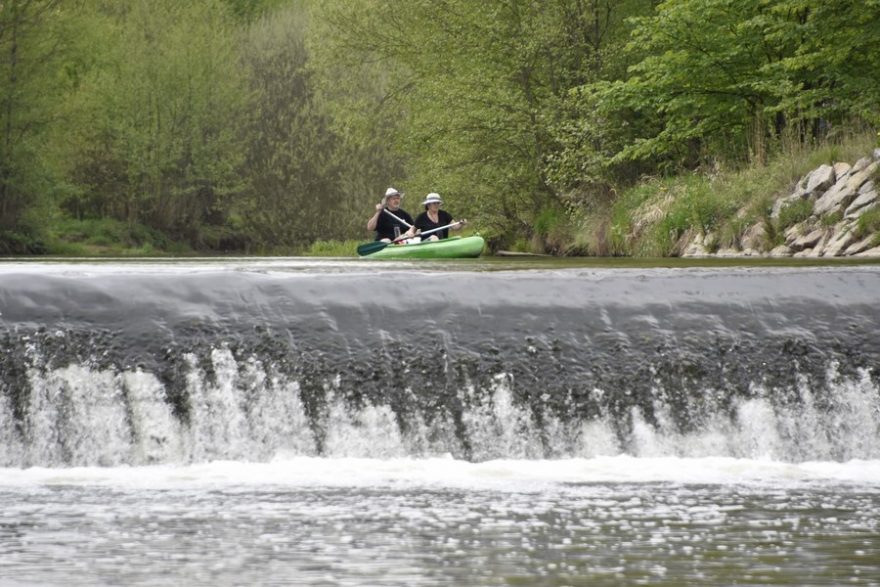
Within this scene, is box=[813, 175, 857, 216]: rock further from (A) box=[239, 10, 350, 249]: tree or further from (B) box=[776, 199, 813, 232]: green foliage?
(A) box=[239, 10, 350, 249]: tree

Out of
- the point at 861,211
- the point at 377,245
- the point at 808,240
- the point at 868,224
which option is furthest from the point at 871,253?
the point at 377,245

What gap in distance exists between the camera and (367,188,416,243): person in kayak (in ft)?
72.3

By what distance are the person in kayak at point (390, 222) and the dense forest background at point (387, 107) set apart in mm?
5901

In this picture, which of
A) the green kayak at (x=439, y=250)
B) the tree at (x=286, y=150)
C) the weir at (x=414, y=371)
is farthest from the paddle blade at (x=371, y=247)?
the tree at (x=286, y=150)

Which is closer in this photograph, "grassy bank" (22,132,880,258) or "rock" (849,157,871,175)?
"rock" (849,157,871,175)

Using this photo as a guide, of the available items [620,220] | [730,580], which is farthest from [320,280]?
[620,220]

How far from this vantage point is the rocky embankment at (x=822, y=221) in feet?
64.5

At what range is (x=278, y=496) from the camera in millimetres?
7754

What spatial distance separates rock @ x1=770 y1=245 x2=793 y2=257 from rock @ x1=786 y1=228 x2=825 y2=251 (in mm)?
76

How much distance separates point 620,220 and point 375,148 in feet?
80.3

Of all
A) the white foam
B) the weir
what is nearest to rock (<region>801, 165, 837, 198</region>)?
the weir

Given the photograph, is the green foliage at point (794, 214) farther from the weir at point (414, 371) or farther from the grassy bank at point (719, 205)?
the weir at point (414, 371)

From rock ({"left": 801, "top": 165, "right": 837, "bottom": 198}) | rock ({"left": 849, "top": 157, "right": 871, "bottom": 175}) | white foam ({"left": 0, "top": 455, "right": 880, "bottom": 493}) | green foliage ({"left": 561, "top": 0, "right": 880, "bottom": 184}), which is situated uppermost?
green foliage ({"left": 561, "top": 0, "right": 880, "bottom": 184})

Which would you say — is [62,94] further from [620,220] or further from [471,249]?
[471,249]
